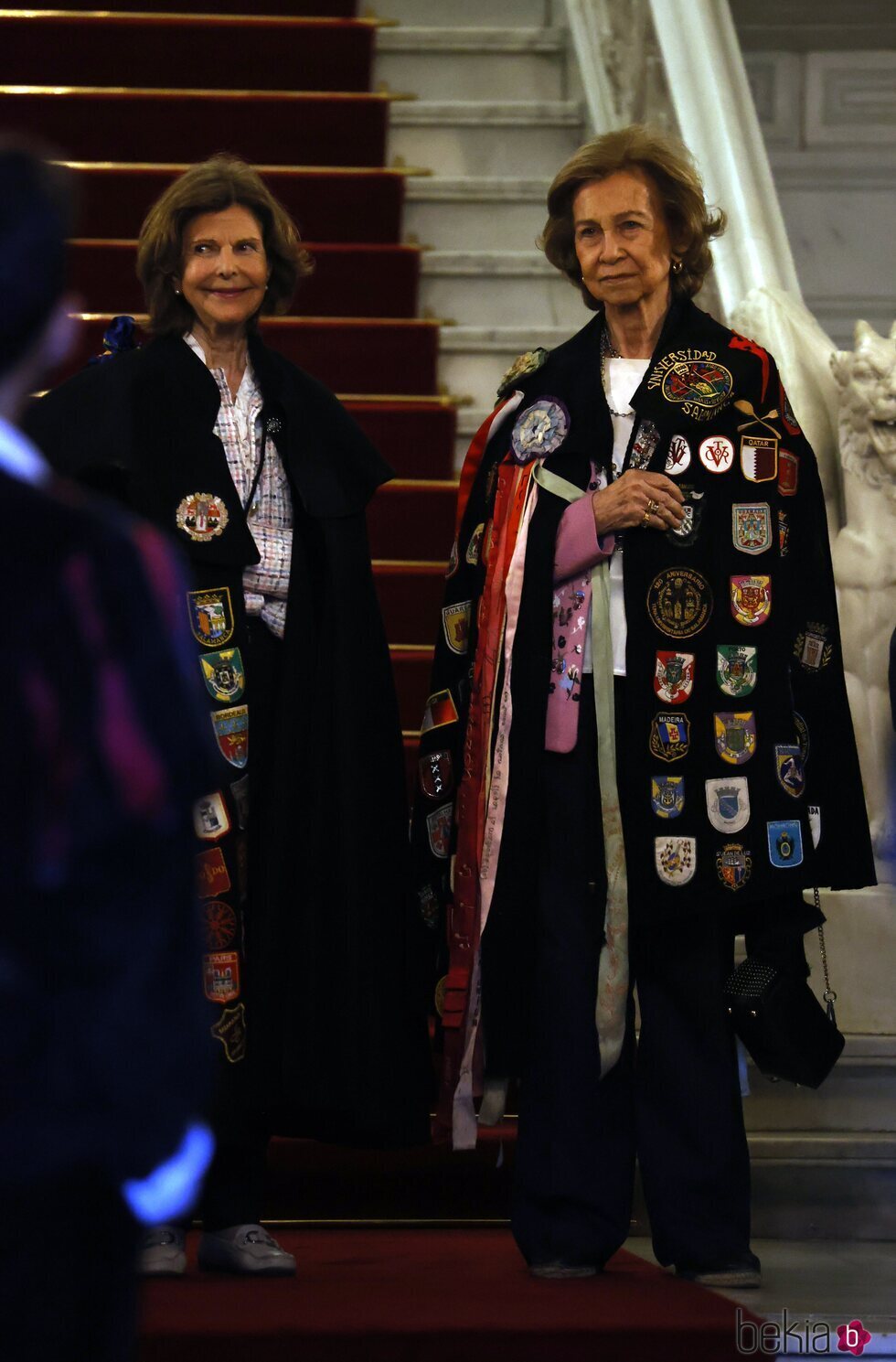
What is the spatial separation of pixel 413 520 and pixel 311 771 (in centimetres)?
176

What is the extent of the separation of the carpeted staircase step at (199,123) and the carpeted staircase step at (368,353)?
0.76 meters

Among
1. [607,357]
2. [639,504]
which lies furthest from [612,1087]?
[607,357]

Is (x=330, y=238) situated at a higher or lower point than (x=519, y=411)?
higher

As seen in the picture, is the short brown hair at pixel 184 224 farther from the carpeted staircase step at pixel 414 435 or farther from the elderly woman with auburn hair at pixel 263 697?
the carpeted staircase step at pixel 414 435

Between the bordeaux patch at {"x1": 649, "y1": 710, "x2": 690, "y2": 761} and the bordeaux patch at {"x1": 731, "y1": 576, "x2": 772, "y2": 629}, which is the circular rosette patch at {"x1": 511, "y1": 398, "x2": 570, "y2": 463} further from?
the bordeaux patch at {"x1": 649, "y1": 710, "x2": 690, "y2": 761}

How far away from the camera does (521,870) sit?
3061 millimetres

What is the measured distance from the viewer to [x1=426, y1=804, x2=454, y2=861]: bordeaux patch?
327 cm

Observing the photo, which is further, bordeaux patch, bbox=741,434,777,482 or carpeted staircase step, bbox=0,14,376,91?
carpeted staircase step, bbox=0,14,376,91

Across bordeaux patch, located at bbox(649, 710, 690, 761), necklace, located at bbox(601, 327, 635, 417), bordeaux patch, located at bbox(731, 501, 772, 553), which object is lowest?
bordeaux patch, located at bbox(649, 710, 690, 761)

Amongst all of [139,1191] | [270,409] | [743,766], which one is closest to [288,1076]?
[743,766]

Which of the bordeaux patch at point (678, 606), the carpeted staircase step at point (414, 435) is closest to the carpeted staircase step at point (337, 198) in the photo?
the carpeted staircase step at point (414, 435)

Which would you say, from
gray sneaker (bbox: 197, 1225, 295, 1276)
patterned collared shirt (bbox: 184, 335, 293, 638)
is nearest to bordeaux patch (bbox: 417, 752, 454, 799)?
patterned collared shirt (bbox: 184, 335, 293, 638)

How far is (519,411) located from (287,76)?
3.02m

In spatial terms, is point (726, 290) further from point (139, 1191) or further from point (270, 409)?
point (139, 1191)
